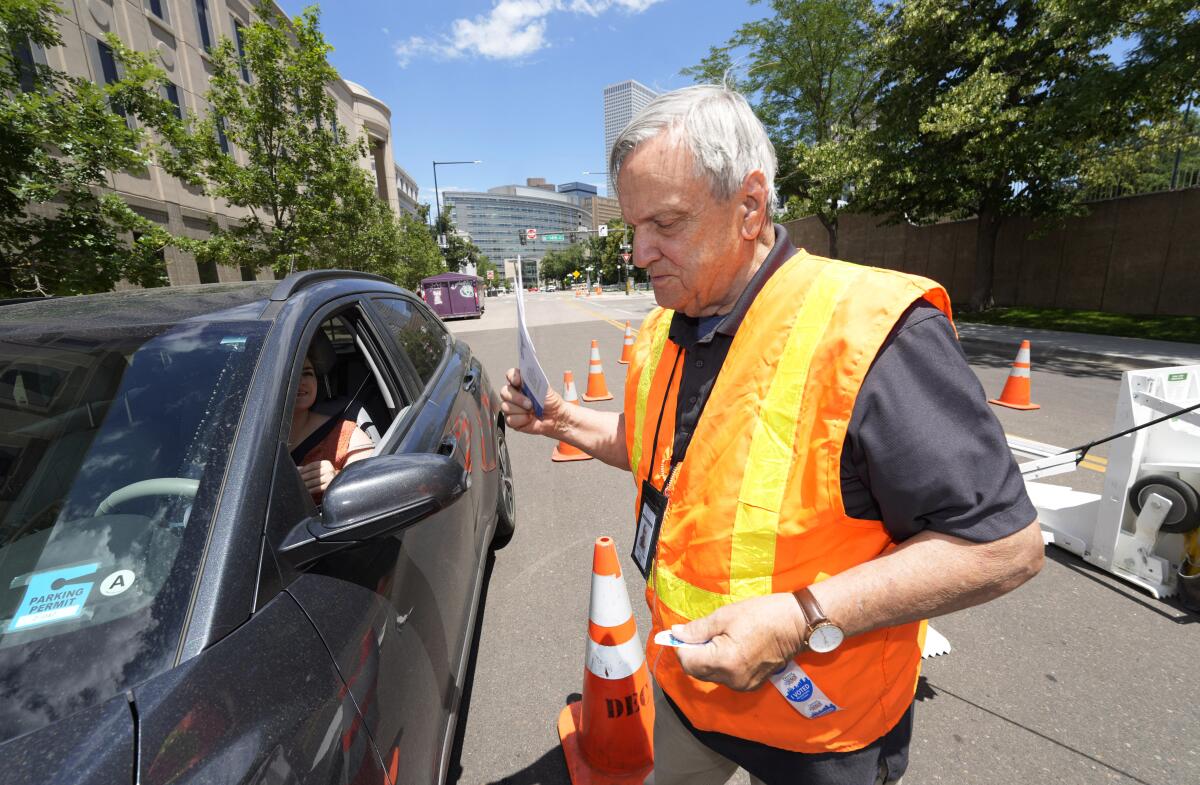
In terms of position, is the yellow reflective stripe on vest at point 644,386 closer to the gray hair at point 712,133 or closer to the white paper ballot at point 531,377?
the white paper ballot at point 531,377

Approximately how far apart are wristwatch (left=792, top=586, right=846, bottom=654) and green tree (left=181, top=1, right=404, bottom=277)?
1168 cm

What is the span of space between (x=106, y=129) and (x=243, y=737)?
278 inches

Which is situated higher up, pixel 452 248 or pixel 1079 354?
→ pixel 452 248

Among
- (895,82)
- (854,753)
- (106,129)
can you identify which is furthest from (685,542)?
(895,82)

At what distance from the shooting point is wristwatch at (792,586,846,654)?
972 mm

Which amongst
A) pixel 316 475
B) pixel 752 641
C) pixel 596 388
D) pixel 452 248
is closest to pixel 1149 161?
pixel 596 388

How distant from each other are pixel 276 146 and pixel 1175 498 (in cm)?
1330

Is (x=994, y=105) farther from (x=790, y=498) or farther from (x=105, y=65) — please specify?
(x=105, y=65)

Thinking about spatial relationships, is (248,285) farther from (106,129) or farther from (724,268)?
(106,129)

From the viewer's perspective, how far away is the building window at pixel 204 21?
64.5 ft

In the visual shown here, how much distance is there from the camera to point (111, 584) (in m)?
1.09

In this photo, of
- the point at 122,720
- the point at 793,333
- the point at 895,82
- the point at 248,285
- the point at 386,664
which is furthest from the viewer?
the point at 895,82

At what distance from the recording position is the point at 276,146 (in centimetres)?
1096

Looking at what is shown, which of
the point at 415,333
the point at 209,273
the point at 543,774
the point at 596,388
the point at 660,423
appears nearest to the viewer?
the point at 660,423
